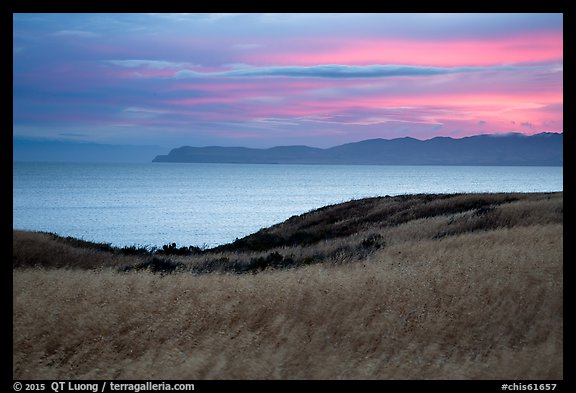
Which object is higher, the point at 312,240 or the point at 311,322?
the point at 311,322

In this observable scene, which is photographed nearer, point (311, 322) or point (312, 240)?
point (311, 322)

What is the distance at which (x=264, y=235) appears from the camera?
35.9m

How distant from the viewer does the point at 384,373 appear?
8.91 meters

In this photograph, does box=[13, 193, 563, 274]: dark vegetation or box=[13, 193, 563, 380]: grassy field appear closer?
box=[13, 193, 563, 380]: grassy field

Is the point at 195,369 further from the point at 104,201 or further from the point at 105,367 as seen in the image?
the point at 104,201

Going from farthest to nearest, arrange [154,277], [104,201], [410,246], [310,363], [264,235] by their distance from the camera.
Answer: [104,201], [264,235], [410,246], [154,277], [310,363]

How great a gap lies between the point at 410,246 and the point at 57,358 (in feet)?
49.2

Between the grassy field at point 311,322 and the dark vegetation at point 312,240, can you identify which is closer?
the grassy field at point 311,322
